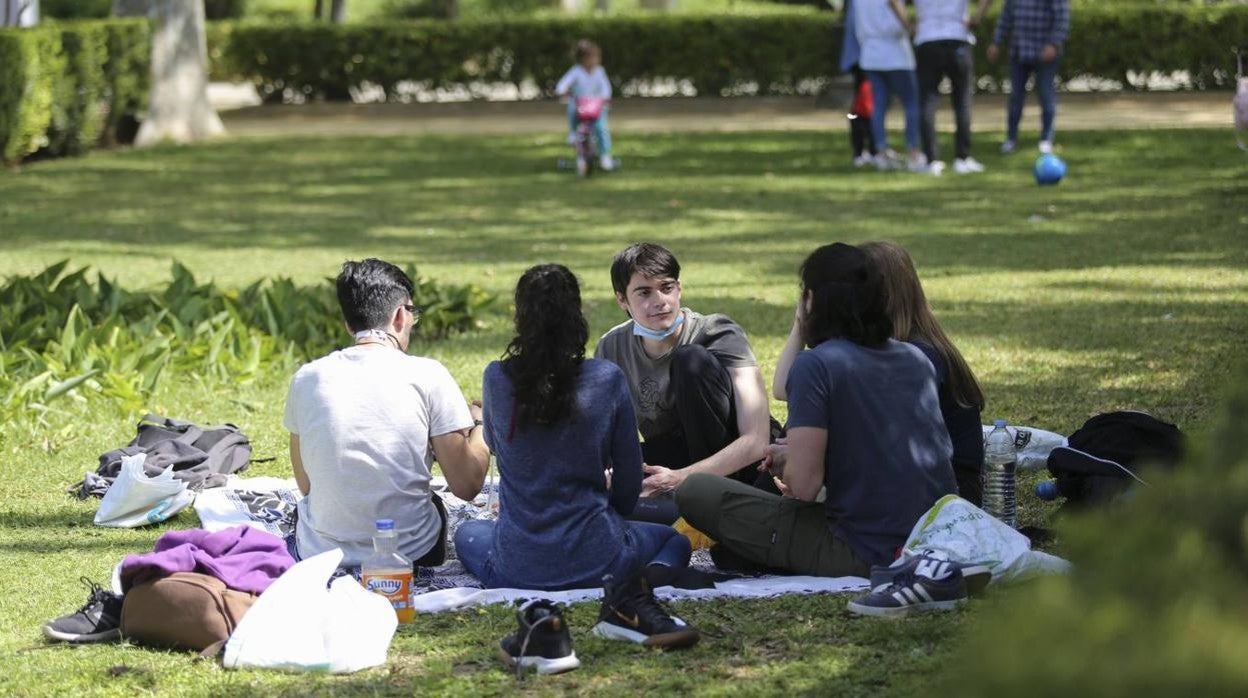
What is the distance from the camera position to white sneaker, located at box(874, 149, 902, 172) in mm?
16109

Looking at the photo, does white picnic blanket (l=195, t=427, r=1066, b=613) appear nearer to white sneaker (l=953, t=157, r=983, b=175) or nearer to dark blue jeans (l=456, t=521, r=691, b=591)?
dark blue jeans (l=456, t=521, r=691, b=591)

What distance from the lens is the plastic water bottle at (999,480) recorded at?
18.0 feet

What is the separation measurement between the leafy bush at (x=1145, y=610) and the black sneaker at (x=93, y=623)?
3178mm

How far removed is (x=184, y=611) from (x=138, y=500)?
168 centimetres

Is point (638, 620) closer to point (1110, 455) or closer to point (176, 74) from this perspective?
point (1110, 455)

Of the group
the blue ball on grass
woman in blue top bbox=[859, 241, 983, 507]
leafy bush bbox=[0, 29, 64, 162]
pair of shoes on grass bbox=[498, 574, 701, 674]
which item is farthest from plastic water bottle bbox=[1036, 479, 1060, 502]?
leafy bush bbox=[0, 29, 64, 162]

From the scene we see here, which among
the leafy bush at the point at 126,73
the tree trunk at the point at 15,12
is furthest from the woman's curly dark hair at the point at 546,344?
the tree trunk at the point at 15,12

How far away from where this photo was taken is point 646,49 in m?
23.2

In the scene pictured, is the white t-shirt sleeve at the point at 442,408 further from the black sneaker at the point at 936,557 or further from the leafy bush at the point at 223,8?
the leafy bush at the point at 223,8

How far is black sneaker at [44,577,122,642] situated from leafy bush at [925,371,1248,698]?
3178 mm

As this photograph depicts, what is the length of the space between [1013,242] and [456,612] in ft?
26.5

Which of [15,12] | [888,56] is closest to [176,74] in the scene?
[15,12]

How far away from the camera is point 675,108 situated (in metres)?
22.7

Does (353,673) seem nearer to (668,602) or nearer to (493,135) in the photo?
(668,602)
